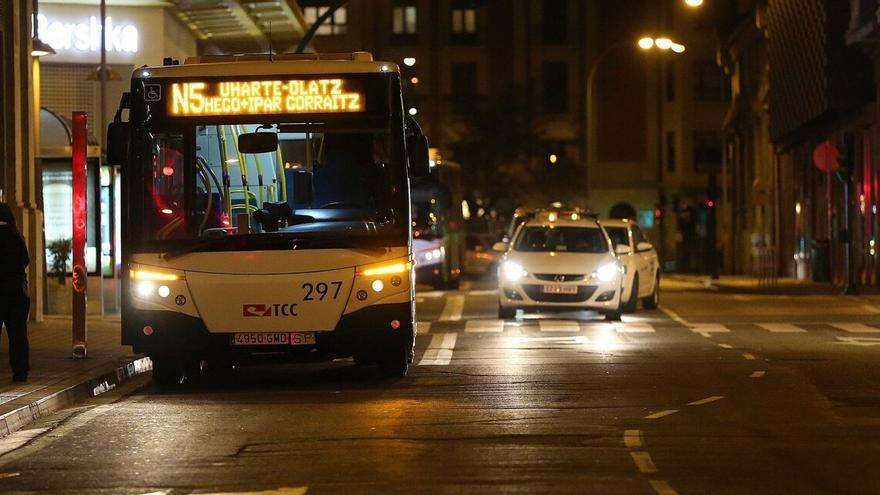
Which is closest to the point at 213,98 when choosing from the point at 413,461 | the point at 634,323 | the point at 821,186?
the point at 413,461

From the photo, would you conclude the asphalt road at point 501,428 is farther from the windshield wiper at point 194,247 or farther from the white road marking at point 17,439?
the windshield wiper at point 194,247

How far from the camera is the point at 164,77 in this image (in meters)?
15.5

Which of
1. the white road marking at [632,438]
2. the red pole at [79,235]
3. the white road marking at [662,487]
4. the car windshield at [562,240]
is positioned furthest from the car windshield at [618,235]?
the white road marking at [662,487]

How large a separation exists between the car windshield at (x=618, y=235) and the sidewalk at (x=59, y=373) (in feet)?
34.6

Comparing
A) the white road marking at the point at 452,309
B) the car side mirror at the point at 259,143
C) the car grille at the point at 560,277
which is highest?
the car side mirror at the point at 259,143

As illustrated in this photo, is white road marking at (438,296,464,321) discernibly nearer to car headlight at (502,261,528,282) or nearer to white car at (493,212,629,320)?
white car at (493,212,629,320)

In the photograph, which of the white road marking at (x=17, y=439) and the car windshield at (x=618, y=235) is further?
the car windshield at (x=618, y=235)

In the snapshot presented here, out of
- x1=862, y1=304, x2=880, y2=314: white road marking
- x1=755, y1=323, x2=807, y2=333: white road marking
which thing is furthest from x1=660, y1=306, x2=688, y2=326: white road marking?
x1=862, y1=304, x2=880, y2=314: white road marking

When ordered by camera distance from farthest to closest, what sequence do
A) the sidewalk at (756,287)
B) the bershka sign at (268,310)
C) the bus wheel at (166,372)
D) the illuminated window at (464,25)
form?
the illuminated window at (464,25) → the sidewalk at (756,287) → the bus wheel at (166,372) → the bershka sign at (268,310)

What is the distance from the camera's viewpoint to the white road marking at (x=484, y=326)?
78.9ft

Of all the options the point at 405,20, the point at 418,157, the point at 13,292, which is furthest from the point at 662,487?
the point at 405,20

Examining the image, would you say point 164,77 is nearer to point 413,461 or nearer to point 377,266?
point 377,266

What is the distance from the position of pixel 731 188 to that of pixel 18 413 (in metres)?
56.5

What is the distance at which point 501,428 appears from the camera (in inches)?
478
